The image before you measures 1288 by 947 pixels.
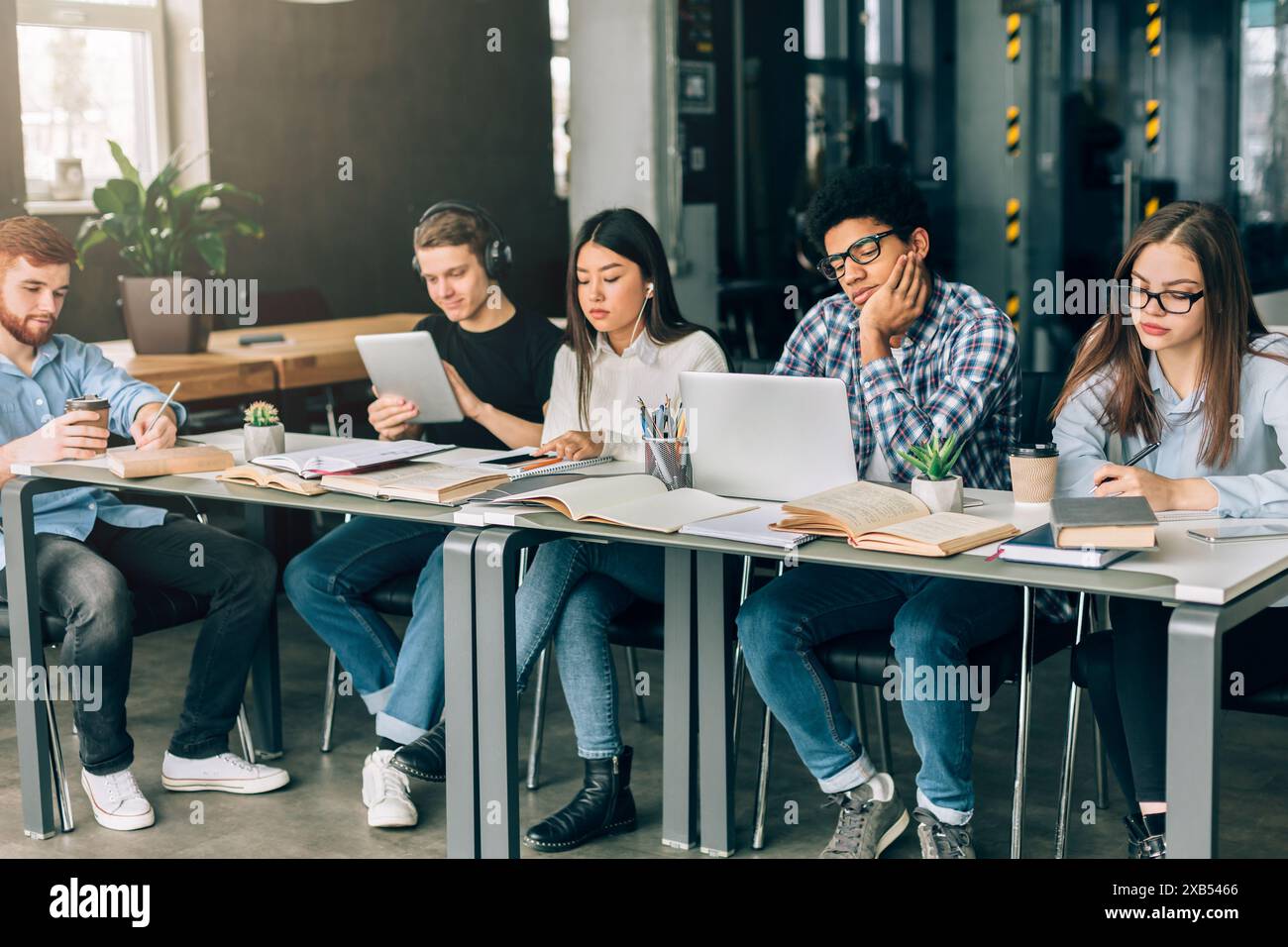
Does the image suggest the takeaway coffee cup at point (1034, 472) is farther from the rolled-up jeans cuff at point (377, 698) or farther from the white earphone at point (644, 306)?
the rolled-up jeans cuff at point (377, 698)

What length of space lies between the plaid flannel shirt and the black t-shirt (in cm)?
82

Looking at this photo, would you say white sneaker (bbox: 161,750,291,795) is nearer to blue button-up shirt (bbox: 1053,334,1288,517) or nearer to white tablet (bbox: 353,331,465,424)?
white tablet (bbox: 353,331,465,424)

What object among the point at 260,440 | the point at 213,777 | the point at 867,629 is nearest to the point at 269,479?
the point at 260,440

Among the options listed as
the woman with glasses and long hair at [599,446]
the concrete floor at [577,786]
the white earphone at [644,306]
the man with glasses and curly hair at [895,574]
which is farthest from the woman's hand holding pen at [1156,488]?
the white earphone at [644,306]

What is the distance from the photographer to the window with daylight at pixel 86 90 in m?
5.41

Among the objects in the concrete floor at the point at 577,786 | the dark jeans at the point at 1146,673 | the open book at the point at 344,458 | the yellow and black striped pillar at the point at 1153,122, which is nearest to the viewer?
the dark jeans at the point at 1146,673

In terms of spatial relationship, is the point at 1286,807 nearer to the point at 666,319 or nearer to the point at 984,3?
the point at 666,319

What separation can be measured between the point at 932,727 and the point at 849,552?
443 millimetres

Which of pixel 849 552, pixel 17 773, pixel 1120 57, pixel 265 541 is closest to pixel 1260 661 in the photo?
pixel 849 552

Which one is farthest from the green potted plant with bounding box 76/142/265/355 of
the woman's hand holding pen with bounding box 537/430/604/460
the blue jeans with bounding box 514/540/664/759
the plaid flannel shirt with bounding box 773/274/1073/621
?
the plaid flannel shirt with bounding box 773/274/1073/621

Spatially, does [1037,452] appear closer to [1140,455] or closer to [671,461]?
[1140,455]

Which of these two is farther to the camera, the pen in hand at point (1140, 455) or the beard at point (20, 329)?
the beard at point (20, 329)

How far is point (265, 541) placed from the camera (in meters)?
3.55

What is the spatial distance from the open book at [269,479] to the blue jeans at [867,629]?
78cm
